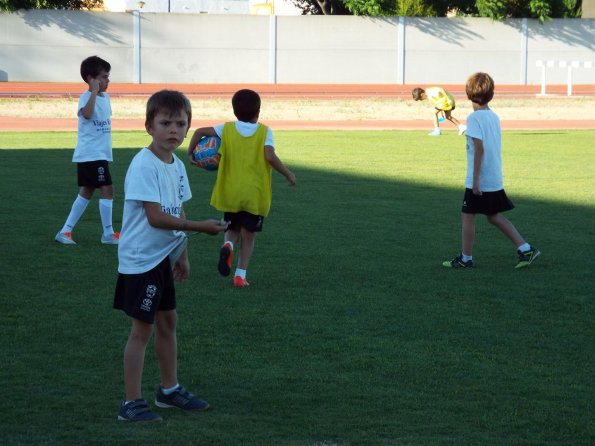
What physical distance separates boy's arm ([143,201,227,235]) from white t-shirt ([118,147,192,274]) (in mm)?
40

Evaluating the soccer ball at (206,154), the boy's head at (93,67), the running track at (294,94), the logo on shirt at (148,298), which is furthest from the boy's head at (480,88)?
the running track at (294,94)

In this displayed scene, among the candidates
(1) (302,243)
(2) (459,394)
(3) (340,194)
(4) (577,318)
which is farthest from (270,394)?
(3) (340,194)

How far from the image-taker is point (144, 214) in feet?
16.2

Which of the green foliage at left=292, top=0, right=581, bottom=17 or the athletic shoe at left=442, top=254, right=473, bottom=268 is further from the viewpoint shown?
the green foliage at left=292, top=0, right=581, bottom=17

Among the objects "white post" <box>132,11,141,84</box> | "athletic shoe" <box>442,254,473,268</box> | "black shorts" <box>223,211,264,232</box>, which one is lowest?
"athletic shoe" <box>442,254,473,268</box>

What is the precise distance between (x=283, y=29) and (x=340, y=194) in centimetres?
3170

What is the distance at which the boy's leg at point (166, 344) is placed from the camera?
5078 mm

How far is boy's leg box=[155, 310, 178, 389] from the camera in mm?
5078

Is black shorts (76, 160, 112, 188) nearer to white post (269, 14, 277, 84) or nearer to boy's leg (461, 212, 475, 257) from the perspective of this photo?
boy's leg (461, 212, 475, 257)

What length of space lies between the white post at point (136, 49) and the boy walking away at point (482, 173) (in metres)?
35.8

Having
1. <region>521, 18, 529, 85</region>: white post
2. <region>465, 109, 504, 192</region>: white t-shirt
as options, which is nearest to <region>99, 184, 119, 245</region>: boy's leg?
<region>465, 109, 504, 192</region>: white t-shirt

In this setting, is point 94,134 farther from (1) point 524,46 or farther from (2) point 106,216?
(1) point 524,46

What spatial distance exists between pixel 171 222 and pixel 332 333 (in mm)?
2086

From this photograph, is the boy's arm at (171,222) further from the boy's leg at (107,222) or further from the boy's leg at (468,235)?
the boy's leg at (107,222)
